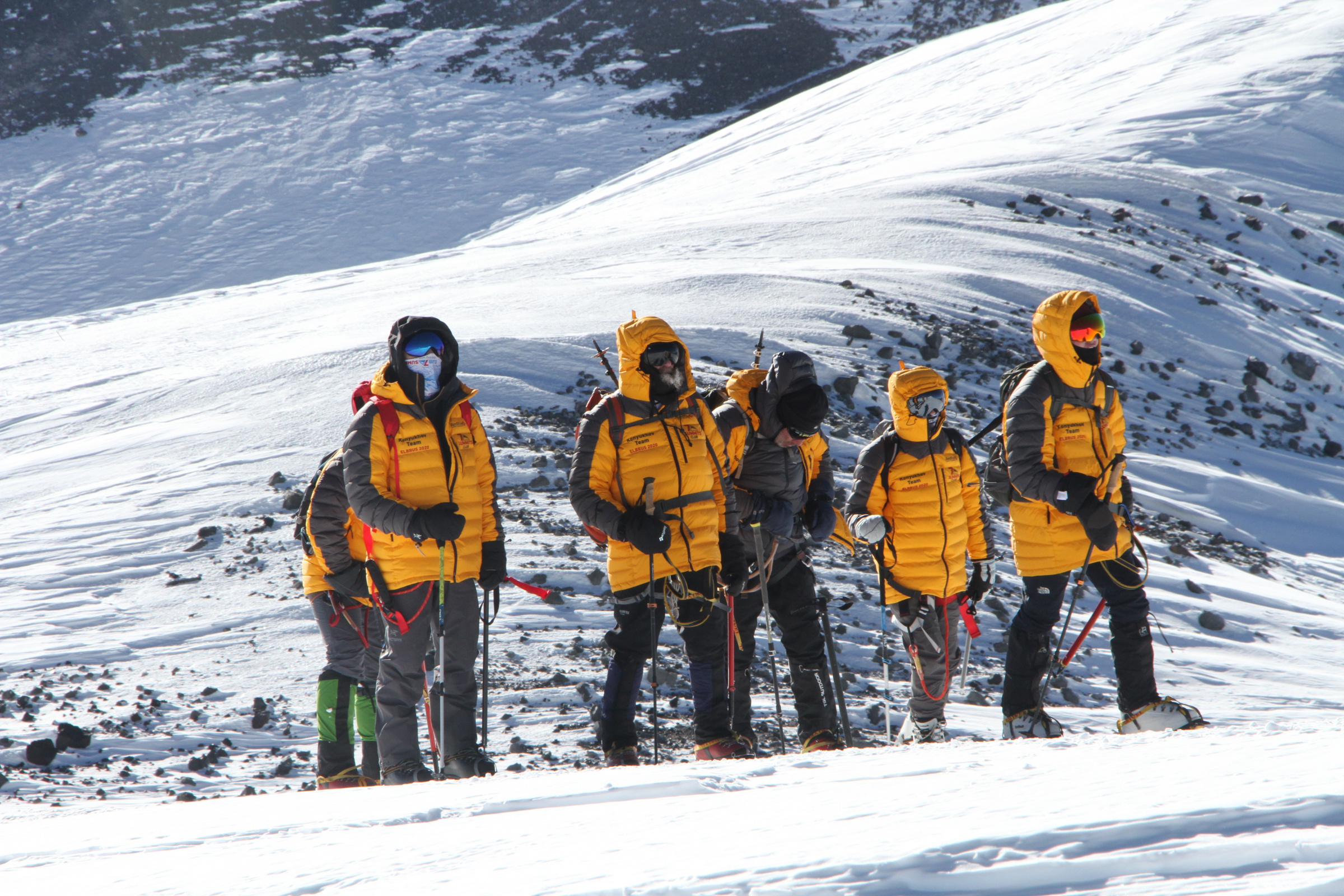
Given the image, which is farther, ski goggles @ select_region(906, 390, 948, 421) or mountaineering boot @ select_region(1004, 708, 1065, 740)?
ski goggles @ select_region(906, 390, 948, 421)

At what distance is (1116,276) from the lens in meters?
18.4

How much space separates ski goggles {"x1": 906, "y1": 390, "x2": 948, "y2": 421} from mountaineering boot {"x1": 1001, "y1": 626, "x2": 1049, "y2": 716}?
1183 mm

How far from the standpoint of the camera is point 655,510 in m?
4.78

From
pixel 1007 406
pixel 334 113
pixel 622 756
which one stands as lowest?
pixel 622 756

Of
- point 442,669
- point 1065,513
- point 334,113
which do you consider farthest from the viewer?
point 334,113

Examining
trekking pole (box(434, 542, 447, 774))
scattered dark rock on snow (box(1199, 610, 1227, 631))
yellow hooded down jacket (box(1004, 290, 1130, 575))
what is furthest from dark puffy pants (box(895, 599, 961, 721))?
scattered dark rock on snow (box(1199, 610, 1227, 631))

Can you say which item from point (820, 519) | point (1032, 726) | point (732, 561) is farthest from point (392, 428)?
point (1032, 726)

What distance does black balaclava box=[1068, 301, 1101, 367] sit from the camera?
16.4ft

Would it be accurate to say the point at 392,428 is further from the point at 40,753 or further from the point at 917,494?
the point at 40,753

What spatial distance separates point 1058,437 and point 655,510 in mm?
2060

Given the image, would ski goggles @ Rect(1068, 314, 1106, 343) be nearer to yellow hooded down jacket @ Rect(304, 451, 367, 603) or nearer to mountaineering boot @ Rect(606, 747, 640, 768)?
mountaineering boot @ Rect(606, 747, 640, 768)

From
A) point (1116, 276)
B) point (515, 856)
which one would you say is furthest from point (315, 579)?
point (1116, 276)

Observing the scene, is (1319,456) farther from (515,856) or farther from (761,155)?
(761,155)

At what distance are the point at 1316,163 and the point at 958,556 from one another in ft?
89.1
